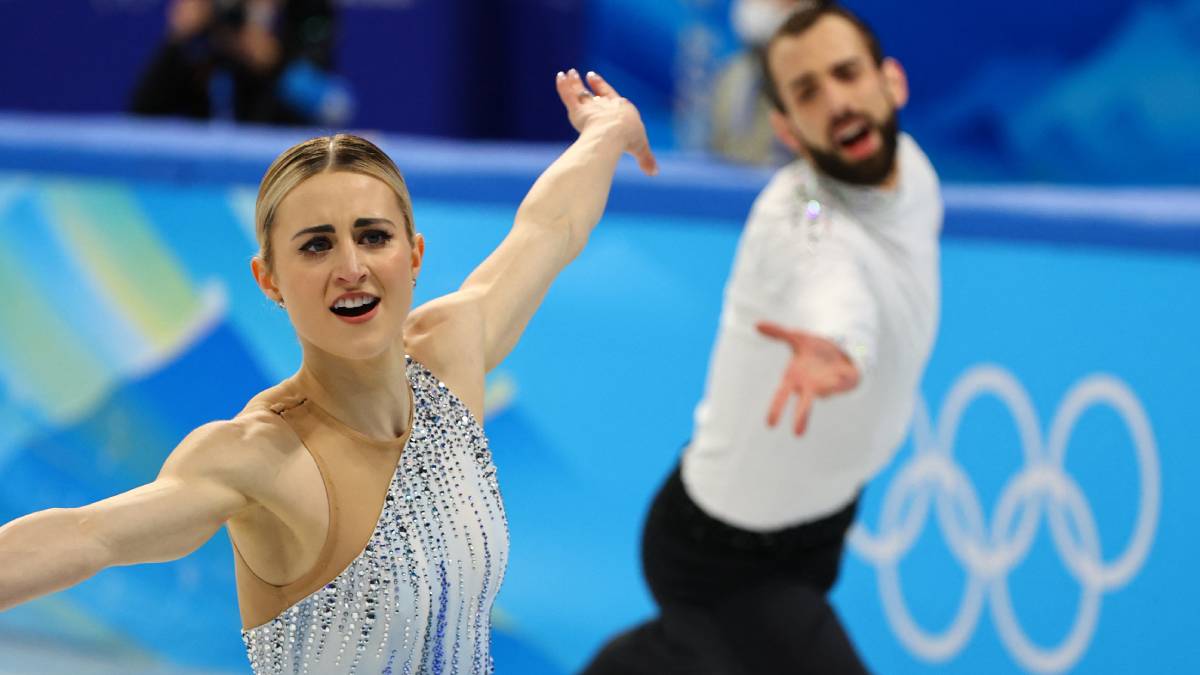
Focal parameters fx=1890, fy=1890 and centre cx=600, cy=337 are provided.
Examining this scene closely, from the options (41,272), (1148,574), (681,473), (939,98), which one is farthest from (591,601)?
(939,98)

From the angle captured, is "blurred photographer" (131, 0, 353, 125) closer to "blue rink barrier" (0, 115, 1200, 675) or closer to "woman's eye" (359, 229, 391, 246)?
"blue rink barrier" (0, 115, 1200, 675)

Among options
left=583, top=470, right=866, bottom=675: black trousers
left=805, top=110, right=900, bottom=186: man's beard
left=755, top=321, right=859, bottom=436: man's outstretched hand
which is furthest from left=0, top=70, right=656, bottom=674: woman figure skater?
left=805, top=110, right=900, bottom=186: man's beard

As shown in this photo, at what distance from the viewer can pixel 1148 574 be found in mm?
4375

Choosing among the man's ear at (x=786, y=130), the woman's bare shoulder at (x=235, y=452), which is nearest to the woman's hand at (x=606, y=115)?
the woman's bare shoulder at (x=235, y=452)

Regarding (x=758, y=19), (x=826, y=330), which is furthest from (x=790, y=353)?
(x=758, y=19)

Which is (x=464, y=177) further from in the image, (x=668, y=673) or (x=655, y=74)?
(x=655, y=74)

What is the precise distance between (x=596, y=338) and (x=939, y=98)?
4763mm

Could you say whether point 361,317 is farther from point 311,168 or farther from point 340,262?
point 311,168

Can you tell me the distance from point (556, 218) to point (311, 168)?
64 cm

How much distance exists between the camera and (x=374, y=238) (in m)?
2.40

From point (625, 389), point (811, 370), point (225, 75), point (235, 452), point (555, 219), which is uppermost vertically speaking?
point (225, 75)

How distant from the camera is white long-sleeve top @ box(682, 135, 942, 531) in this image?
384 cm

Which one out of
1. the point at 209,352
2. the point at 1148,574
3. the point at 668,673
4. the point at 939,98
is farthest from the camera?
the point at 939,98

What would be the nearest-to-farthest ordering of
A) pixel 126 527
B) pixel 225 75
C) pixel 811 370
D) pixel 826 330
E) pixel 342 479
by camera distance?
1. pixel 126 527
2. pixel 342 479
3. pixel 811 370
4. pixel 826 330
5. pixel 225 75
